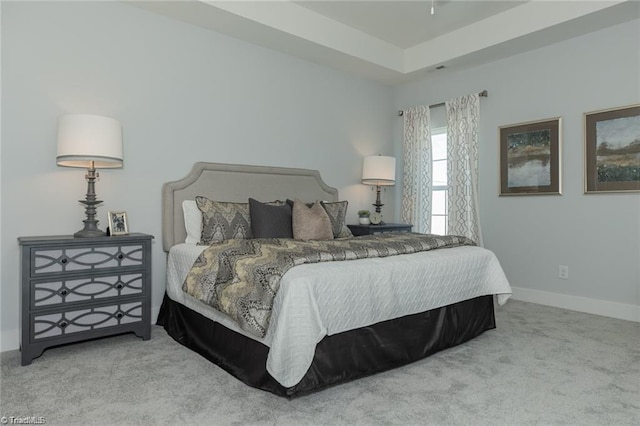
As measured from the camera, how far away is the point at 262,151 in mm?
4121

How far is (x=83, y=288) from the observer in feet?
8.70

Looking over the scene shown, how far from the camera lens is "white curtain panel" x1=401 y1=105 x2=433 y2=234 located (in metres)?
5.05

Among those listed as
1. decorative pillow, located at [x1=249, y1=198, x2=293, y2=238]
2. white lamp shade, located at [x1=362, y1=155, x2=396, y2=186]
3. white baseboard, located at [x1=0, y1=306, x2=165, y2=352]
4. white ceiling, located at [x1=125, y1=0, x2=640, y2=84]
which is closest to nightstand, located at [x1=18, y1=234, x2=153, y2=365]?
white baseboard, located at [x1=0, y1=306, x2=165, y2=352]

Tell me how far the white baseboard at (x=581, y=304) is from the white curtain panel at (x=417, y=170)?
4.30 feet

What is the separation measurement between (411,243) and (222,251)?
1.23 meters

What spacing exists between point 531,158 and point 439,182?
111 cm

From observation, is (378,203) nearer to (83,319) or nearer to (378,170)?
(378,170)

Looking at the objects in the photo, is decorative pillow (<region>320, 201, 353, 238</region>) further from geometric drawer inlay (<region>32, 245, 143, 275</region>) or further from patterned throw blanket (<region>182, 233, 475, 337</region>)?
geometric drawer inlay (<region>32, 245, 143, 275</region>)

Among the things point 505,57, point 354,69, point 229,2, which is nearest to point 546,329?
point 505,57

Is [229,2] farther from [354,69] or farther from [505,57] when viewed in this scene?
[505,57]

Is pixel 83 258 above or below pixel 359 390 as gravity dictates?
above

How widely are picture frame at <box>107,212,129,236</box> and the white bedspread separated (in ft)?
1.36

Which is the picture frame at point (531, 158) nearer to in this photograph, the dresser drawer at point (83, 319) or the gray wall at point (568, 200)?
the gray wall at point (568, 200)

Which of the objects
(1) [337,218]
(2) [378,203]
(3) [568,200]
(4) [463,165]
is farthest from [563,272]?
(1) [337,218]
